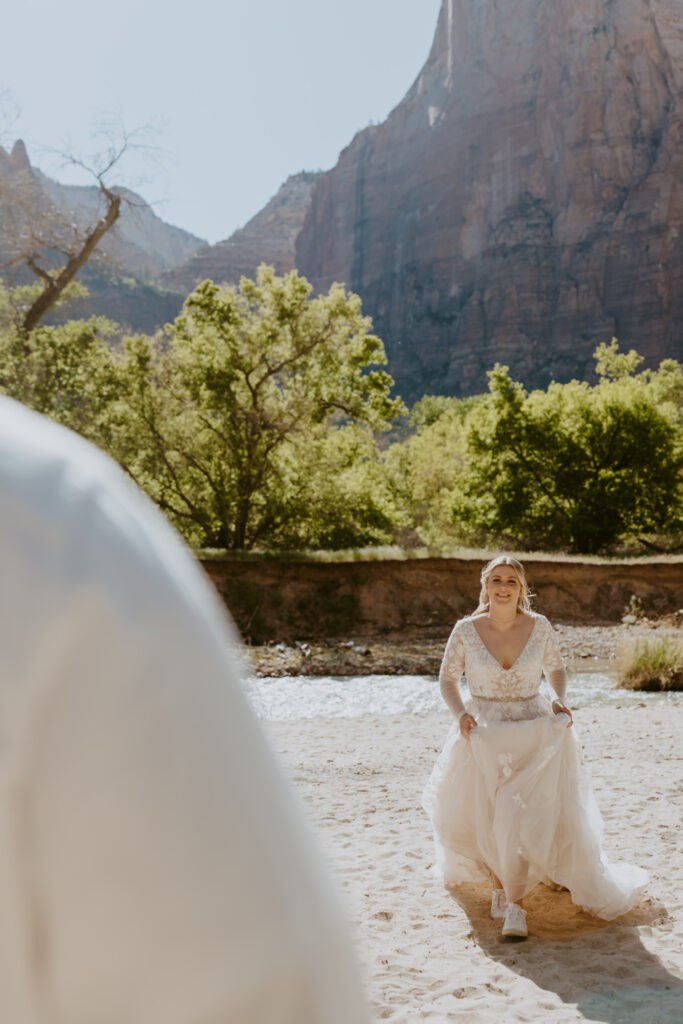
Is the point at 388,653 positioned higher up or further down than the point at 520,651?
further down

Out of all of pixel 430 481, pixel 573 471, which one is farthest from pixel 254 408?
pixel 430 481

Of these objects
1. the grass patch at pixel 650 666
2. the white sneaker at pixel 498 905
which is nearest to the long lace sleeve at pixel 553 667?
the white sneaker at pixel 498 905

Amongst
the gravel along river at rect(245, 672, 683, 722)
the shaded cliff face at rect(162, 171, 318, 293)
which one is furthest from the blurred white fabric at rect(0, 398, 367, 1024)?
the shaded cliff face at rect(162, 171, 318, 293)

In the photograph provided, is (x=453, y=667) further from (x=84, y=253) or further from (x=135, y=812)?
(x=84, y=253)

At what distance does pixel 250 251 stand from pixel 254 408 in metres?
144

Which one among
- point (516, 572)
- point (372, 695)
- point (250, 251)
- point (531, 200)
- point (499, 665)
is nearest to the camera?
point (499, 665)

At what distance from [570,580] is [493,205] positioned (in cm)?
9425

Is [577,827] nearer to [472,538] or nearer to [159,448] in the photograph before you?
[159,448]

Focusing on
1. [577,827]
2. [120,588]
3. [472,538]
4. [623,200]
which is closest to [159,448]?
[472,538]

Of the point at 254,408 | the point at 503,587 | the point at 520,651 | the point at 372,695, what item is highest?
the point at 254,408

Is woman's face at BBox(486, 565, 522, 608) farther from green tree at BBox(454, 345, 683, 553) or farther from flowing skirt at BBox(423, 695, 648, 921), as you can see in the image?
green tree at BBox(454, 345, 683, 553)

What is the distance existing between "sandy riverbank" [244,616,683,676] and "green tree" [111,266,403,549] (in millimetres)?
7413

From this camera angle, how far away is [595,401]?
1364 inches

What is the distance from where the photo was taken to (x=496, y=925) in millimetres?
5430
